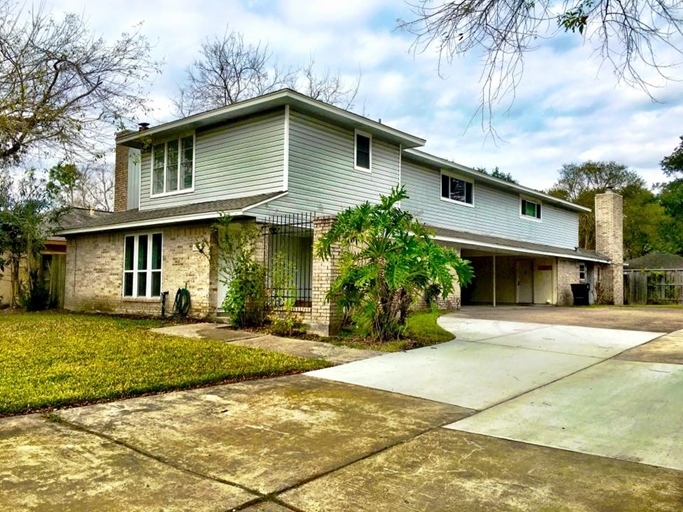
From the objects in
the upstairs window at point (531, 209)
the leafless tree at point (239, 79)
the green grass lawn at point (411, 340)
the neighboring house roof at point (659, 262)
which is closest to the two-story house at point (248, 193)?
the green grass lawn at point (411, 340)

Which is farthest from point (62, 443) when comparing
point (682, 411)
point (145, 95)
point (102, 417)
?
point (145, 95)

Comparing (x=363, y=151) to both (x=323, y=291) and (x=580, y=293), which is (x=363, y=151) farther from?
(x=580, y=293)

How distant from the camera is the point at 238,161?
1358 centimetres

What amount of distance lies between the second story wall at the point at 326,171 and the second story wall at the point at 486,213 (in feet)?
6.77

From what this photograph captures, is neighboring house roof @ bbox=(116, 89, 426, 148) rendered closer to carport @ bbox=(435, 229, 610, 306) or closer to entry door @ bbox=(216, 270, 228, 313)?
entry door @ bbox=(216, 270, 228, 313)

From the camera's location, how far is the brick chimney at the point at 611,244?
84.7 ft

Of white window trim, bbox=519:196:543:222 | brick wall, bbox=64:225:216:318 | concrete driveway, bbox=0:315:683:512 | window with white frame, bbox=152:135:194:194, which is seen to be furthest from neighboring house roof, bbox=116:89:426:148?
white window trim, bbox=519:196:543:222

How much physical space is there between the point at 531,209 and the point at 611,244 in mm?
5776

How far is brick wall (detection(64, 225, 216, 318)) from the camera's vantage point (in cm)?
1250

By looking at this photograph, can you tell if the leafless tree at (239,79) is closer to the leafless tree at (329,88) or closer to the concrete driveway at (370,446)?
the leafless tree at (329,88)

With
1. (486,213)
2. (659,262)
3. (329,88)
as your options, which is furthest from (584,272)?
(329,88)

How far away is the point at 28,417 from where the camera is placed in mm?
4578

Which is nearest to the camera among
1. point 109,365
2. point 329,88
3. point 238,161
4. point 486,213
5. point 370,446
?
point 370,446

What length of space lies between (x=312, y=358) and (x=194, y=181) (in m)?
8.56
